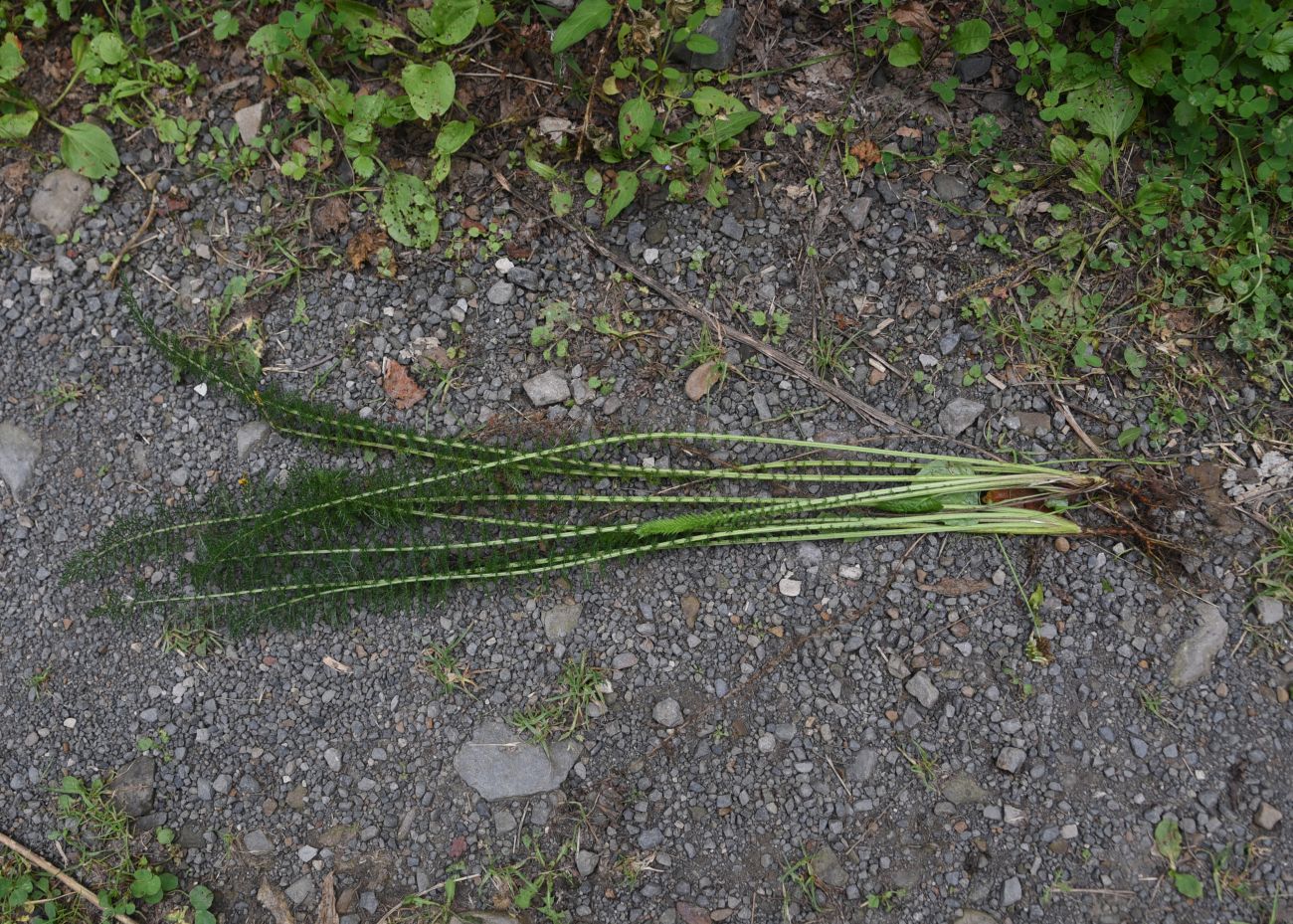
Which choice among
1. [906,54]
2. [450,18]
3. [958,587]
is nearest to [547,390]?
[450,18]

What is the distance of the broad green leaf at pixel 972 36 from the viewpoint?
3.12 meters

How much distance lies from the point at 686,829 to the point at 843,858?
501 millimetres

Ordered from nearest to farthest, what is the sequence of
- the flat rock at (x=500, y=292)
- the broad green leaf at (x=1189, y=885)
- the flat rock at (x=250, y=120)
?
the broad green leaf at (x=1189, y=885) < the flat rock at (x=500, y=292) < the flat rock at (x=250, y=120)

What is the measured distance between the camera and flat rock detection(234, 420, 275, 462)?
322 centimetres

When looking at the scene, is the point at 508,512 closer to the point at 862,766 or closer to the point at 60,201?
the point at 862,766

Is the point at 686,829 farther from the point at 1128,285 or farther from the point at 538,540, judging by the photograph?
the point at 1128,285

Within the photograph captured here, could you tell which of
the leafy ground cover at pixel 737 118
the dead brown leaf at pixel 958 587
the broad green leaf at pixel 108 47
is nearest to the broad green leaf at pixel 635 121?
the leafy ground cover at pixel 737 118

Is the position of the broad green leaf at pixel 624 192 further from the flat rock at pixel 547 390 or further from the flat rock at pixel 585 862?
the flat rock at pixel 585 862

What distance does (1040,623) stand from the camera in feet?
9.60

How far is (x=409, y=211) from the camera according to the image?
128 inches

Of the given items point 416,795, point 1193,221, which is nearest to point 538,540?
point 416,795

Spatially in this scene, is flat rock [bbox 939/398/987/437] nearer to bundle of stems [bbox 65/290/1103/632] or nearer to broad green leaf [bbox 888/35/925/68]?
bundle of stems [bbox 65/290/1103/632]

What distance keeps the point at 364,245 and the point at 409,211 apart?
0.68 feet

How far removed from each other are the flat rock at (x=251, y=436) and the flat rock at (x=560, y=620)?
1214 mm
